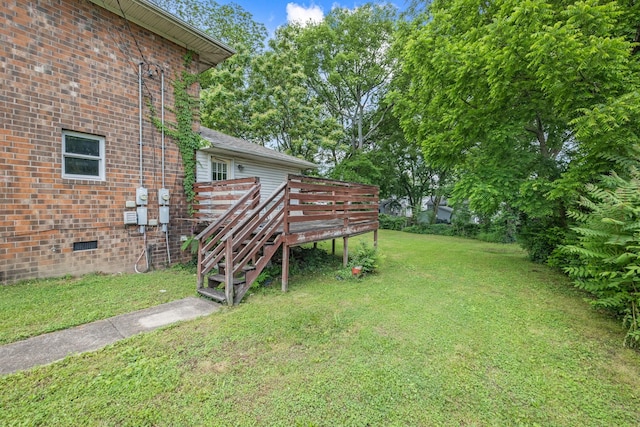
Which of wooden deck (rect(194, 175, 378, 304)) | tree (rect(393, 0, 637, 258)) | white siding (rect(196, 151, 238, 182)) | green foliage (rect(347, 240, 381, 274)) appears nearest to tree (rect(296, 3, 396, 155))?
tree (rect(393, 0, 637, 258))

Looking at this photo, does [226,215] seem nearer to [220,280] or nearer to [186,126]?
[220,280]

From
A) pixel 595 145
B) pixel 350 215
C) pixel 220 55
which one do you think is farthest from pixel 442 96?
pixel 220 55

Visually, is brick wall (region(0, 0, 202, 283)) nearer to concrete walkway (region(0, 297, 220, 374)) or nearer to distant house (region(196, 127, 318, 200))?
distant house (region(196, 127, 318, 200))

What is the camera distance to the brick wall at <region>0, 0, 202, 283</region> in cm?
470

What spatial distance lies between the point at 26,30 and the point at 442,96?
8.88 metres

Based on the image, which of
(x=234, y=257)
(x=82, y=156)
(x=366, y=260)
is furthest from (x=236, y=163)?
(x=366, y=260)

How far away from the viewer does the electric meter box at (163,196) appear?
21.3ft

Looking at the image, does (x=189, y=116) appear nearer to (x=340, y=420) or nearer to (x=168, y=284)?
(x=168, y=284)

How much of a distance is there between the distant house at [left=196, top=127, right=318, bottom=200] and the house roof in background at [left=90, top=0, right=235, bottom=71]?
7.62 feet

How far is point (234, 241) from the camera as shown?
425 cm

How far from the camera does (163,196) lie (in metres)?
6.50

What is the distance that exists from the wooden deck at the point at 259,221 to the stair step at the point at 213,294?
0.11ft

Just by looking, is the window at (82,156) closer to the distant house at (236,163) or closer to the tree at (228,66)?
the distant house at (236,163)

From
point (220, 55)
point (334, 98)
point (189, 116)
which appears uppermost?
point (334, 98)
